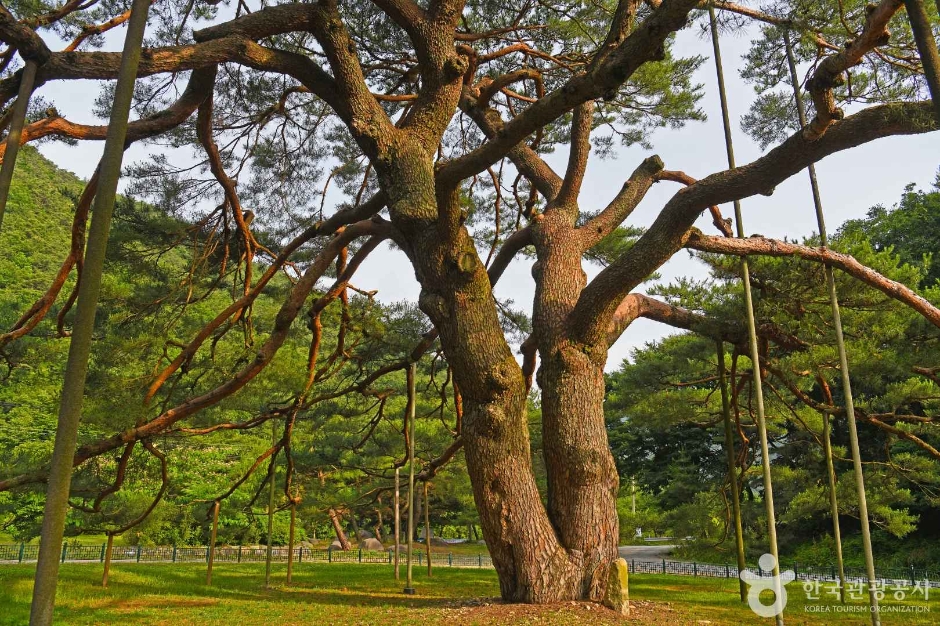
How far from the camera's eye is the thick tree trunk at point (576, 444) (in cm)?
436

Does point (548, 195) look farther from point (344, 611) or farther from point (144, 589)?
point (144, 589)

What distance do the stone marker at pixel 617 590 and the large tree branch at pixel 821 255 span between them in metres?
2.34

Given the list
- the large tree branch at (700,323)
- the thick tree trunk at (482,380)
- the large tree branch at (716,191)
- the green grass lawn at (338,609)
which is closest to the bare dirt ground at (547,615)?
the green grass lawn at (338,609)

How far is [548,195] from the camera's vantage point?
19.7 feet

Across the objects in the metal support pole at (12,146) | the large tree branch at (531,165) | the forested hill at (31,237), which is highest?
the forested hill at (31,237)

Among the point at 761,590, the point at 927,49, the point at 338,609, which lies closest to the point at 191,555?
the point at 338,609

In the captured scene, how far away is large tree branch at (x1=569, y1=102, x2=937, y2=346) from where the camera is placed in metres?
3.38

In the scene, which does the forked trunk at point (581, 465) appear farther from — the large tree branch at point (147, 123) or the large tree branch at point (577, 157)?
the large tree branch at point (147, 123)

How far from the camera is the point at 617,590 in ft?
13.3

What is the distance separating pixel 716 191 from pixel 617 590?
2.61 m

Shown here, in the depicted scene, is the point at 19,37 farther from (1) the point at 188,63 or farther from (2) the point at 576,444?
(2) the point at 576,444

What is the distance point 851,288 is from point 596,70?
3.40m

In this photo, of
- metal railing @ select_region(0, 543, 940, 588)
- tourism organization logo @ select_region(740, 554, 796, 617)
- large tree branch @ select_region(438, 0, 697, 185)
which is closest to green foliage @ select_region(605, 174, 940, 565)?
tourism organization logo @ select_region(740, 554, 796, 617)

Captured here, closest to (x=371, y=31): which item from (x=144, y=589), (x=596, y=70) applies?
(x=596, y=70)
